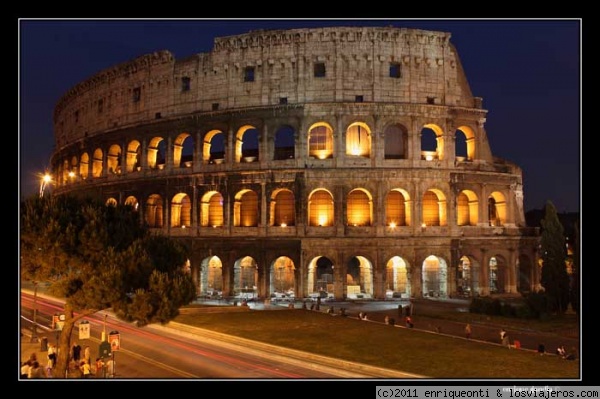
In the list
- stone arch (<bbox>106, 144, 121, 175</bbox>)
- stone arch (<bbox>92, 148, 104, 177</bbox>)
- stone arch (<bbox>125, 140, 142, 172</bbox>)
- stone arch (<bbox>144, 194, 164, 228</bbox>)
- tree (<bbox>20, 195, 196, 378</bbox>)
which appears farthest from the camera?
stone arch (<bbox>92, 148, 104, 177</bbox>)

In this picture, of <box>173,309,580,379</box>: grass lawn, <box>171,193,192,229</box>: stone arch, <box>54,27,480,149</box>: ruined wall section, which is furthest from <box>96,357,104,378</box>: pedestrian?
<box>54,27,480,149</box>: ruined wall section

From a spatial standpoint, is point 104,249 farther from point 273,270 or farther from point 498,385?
point 273,270

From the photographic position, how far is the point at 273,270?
114 ft

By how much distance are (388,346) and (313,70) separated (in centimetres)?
2044

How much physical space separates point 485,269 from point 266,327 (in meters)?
17.7

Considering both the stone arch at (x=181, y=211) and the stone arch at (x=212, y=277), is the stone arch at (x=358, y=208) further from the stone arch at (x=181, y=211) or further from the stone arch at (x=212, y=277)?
the stone arch at (x=181, y=211)

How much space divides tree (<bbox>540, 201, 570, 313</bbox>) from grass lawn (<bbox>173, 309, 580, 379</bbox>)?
916cm

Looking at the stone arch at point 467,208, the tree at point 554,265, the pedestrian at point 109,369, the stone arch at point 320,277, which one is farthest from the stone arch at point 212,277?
the tree at point 554,265

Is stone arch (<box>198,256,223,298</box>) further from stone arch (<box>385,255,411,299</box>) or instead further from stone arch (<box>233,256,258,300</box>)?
stone arch (<box>385,255,411,299</box>)

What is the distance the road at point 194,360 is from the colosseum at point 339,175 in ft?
38.1

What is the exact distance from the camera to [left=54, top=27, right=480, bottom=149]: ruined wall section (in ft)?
109

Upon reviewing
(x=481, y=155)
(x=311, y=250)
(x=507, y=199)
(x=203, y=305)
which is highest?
(x=481, y=155)

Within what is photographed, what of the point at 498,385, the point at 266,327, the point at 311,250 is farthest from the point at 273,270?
the point at 498,385

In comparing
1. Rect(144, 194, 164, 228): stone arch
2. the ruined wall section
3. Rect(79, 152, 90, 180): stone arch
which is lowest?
Rect(144, 194, 164, 228): stone arch
